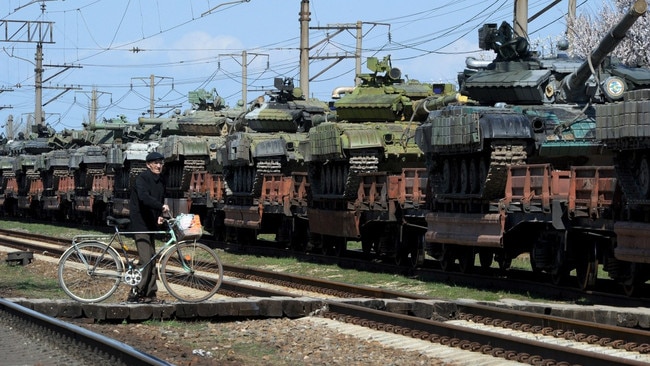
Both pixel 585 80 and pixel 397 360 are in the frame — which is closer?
pixel 397 360

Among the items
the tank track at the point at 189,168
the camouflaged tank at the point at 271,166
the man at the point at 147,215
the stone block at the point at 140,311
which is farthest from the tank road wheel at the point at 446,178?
the tank track at the point at 189,168

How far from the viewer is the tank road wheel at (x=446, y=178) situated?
23484 mm

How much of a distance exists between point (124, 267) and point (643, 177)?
21.2 feet

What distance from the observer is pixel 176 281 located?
15570 mm

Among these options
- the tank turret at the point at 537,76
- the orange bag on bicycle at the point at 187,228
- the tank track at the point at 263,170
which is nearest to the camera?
the orange bag on bicycle at the point at 187,228

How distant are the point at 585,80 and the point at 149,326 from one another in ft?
35.1

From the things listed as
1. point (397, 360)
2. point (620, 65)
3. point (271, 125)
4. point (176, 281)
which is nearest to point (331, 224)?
point (620, 65)

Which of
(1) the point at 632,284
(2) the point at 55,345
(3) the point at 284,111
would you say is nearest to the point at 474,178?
(1) the point at 632,284

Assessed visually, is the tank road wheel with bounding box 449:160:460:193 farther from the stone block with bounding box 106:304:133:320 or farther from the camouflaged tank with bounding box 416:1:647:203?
the stone block with bounding box 106:304:133:320

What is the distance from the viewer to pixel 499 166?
21.0 metres

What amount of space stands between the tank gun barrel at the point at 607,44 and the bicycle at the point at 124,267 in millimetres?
6493

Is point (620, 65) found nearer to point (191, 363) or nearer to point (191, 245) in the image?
point (191, 245)

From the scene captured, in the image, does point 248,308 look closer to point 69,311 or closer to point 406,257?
point 69,311

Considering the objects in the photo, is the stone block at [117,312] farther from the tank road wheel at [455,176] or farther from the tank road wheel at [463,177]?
the tank road wheel at [455,176]
